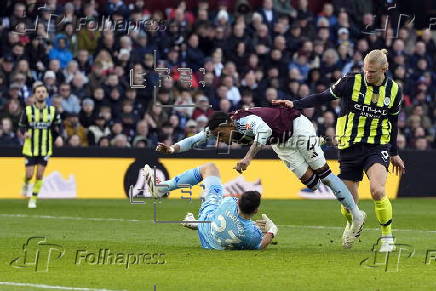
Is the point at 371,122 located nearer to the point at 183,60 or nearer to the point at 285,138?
the point at 285,138

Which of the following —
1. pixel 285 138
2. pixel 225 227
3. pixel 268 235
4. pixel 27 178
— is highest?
pixel 285 138

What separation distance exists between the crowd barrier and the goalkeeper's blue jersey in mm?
9906

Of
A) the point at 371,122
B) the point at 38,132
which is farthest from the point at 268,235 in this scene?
the point at 38,132

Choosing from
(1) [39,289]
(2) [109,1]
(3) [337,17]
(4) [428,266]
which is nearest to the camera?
(1) [39,289]

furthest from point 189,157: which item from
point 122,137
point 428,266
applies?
point 428,266

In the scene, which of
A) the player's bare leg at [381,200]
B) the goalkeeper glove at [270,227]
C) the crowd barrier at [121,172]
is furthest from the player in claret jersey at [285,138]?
the crowd barrier at [121,172]

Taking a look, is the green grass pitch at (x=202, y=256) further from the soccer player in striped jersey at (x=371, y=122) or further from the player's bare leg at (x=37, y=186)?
the player's bare leg at (x=37, y=186)

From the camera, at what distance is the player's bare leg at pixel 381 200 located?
12.2m

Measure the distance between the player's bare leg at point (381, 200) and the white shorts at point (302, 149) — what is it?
807 mm

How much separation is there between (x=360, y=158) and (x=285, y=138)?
0.88 meters

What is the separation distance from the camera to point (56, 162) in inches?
904

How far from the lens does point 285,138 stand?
12.9 m

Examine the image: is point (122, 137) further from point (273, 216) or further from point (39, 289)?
point (39, 289)

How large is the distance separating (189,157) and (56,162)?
272cm
